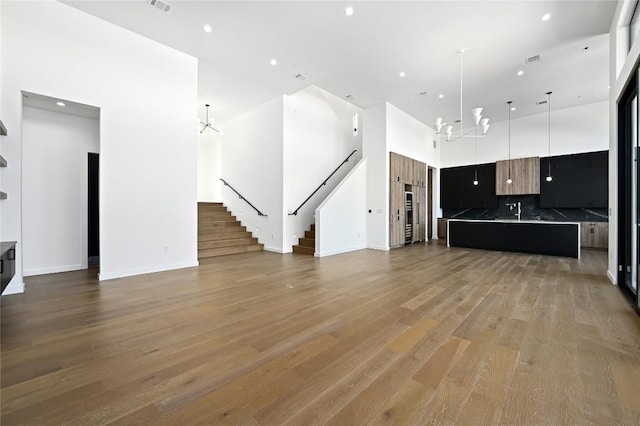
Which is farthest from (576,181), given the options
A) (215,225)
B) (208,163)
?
(208,163)

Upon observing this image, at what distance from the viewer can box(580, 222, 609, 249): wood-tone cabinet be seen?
295 inches

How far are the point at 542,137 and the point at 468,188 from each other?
102 inches

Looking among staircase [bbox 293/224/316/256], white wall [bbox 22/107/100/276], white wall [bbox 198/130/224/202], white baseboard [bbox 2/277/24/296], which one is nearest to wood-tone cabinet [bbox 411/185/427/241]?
staircase [bbox 293/224/316/256]

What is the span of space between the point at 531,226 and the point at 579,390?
6.36 meters

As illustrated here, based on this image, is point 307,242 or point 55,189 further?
point 307,242

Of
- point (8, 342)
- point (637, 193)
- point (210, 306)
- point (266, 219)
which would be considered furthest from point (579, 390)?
point (266, 219)

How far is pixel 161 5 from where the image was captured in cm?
391

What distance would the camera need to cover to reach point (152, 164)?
188 inches

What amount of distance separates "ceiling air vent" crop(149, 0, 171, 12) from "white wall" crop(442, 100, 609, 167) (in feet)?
32.2

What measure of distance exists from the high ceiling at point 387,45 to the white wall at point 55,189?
6.64 ft

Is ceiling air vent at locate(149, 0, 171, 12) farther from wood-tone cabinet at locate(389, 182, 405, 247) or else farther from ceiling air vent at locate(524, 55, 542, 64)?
ceiling air vent at locate(524, 55, 542, 64)

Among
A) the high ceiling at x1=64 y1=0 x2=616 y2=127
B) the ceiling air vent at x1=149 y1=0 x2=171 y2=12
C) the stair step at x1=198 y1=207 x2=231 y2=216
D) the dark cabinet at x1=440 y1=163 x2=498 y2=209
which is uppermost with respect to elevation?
the high ceiling at x1=64 y1=0 x2=616 y2=127

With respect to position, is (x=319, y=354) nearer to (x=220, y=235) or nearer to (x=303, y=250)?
(x=303, y=250)

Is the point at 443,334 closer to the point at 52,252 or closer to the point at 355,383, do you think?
the point at 355,383
